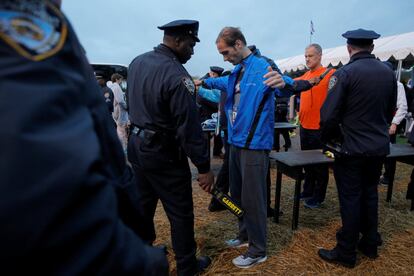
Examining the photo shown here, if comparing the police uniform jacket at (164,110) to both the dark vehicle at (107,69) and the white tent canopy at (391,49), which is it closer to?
the white tent canopy at (391,49)

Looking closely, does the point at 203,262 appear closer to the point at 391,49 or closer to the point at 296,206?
the point at 296,206

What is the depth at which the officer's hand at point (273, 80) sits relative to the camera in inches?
89.8

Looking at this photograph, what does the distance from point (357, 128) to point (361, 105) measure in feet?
0.65

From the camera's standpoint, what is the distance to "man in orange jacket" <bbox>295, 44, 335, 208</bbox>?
3.93 meters

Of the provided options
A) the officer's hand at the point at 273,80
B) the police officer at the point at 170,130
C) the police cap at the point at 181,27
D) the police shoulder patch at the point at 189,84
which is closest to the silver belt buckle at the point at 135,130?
the police officer at the point at 170,130

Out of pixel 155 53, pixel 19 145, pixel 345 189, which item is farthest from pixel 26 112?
pixel 345 189

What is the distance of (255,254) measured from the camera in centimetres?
271

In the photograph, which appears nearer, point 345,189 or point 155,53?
point 155,53

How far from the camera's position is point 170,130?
2209mm

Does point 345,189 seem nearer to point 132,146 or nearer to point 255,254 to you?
point 255,254

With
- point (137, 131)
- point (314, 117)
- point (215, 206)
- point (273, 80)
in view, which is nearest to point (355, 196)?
point (273, 80)

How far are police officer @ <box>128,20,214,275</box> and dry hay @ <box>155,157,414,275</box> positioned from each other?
1.98 feet

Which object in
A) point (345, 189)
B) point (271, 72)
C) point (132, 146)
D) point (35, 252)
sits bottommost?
point (345, 189)

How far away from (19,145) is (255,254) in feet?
8.46
